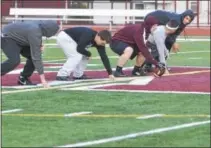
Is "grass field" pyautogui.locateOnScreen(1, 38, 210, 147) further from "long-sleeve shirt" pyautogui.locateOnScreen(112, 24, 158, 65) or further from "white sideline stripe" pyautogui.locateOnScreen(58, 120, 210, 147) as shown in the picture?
"long-sleeve shirt" pyautogui.locateOnScreen(112, 24, 158, 65)

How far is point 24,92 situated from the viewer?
1083cm

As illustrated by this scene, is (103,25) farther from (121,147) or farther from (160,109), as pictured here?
(121,147)

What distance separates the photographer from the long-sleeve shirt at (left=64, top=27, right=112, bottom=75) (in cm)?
1227

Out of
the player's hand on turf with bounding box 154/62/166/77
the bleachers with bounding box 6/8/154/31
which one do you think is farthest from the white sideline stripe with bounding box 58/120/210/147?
the bleachers with bounding box 6/8/154/31

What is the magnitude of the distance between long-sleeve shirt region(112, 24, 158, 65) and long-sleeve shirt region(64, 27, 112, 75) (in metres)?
0.62

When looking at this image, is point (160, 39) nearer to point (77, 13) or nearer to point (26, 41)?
point (26, 41)

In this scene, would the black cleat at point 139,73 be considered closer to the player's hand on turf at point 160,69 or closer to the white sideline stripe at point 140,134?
the player's hand on turf at point 160,69

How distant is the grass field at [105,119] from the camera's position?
695 centimetres

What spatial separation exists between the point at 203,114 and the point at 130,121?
38.1 inches

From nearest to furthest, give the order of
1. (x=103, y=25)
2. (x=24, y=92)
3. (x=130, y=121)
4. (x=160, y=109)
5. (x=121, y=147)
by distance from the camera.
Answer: (x=121, y=147) < (x=130, y=121) < (x=160, y=109) < (x=24, y=92) < (x=103, y=25)

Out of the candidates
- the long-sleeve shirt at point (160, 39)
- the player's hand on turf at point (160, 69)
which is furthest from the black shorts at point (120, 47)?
the player's hand on turf at point (160, 69)

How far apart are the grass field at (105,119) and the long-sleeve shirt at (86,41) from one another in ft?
4.99

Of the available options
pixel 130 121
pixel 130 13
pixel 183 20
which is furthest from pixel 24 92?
pixel 130 13

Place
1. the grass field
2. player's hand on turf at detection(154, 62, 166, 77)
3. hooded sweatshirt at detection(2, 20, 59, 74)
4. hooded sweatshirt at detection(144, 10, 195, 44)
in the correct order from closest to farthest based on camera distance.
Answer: the grass field
hooded sweatshirt at detection(2, 20, 59, 74)
player's hand on turf at detection(154, 62, 166, 77)
hooded sweatshirt at detection(144, 10, 195, 44)
